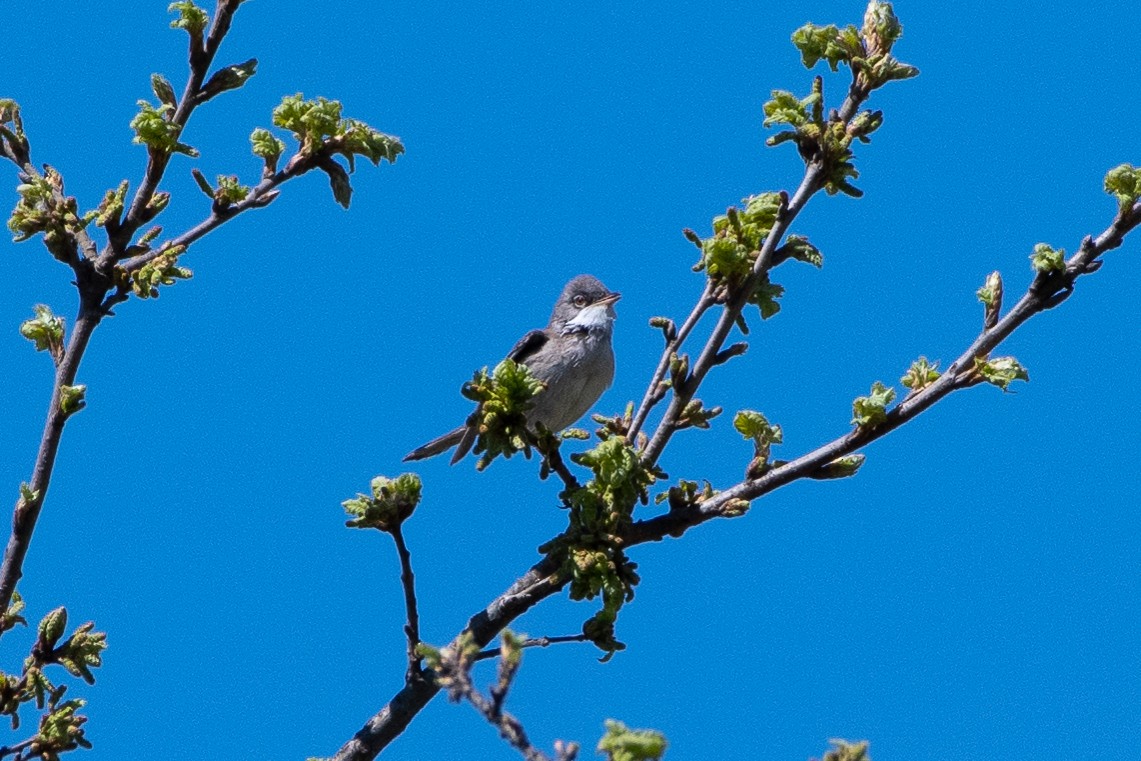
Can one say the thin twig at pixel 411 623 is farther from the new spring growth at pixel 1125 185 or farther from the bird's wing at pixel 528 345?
the bird's wing at pixel 528 345

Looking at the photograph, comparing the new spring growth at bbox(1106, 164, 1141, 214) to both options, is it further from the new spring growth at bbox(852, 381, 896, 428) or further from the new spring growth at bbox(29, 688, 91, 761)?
the new spring growth at bbox(29, 688, 91, 761)

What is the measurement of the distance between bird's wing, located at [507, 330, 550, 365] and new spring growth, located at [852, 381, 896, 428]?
4.19 metres

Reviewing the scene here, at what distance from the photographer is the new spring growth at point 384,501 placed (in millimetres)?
4688

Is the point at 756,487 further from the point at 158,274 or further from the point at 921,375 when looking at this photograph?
the point at 158,274

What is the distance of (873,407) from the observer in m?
4.58

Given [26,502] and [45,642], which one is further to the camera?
[45,642]

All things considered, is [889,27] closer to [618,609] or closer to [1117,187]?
[1117,187]

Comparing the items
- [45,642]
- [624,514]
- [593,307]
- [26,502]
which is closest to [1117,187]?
[624,514]

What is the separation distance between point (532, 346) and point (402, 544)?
14.6ft

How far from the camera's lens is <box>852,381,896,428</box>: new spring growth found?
15.0 ft

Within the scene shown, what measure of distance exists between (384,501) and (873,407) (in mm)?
1551

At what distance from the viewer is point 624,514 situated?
15.6 feet

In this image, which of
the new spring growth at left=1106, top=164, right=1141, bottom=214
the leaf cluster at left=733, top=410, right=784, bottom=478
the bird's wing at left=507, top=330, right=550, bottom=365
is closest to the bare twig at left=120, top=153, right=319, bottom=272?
the leaf cluster at left=733, top=410, right=784, bottom=478

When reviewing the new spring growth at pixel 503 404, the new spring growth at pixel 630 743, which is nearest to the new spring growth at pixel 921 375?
the new spring growth at pixel 503 404
